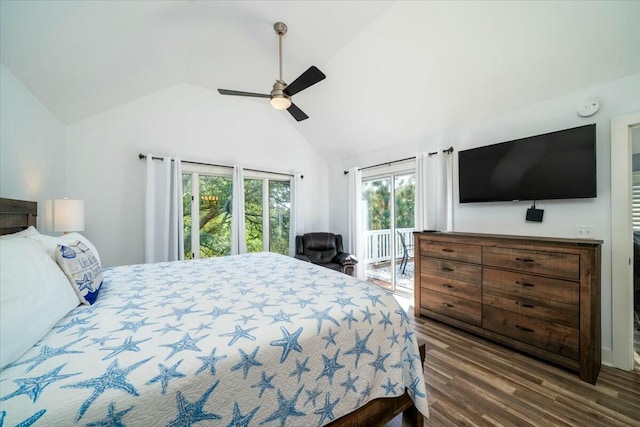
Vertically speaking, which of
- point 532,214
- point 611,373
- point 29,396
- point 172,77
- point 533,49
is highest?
point 172,77

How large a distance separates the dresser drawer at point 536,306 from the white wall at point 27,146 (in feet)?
13.6

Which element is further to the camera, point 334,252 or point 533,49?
point 334,252

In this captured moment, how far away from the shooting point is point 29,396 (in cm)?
63

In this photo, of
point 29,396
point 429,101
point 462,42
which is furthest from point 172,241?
point 462,42

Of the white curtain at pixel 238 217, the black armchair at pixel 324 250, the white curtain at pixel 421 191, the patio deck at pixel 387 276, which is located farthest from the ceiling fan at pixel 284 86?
the patio deck at pixel 387 276

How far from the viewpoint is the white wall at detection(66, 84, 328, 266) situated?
2893 mm

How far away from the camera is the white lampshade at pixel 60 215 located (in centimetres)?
219

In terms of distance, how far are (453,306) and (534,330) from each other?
663mm

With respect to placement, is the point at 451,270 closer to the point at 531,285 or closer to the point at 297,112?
the point at 531,285

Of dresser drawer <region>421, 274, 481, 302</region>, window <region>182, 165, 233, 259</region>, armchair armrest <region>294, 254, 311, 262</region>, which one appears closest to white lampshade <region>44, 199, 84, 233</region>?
window <region>182, 165, 233, 259</region>

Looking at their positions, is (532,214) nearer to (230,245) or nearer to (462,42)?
(462,42)

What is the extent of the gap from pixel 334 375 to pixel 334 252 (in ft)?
10.4

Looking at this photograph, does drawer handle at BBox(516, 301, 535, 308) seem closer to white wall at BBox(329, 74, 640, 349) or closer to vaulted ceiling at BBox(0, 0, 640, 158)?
white wall at BBox(329, 74, 640, 349)

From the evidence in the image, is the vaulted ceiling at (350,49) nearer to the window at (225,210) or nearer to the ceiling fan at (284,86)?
the ceiling fan at (284,86)
